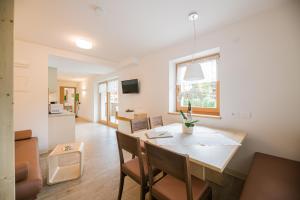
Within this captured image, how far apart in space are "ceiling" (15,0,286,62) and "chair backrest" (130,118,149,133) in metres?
1.65

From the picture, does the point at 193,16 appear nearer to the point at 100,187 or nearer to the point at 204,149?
the point at 204,149

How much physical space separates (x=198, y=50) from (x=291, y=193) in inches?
91.8

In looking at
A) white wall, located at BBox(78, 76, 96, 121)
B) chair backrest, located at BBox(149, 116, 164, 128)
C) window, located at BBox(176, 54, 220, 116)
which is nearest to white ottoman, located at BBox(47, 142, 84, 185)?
chair backrest, located at BBox(149, 116, 164, 128)

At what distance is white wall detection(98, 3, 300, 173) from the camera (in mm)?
1648

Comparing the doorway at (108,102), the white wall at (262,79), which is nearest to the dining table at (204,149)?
the white wall at (262,79)

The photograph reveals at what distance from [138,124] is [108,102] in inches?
170

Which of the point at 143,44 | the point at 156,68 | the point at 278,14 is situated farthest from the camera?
the point at 156,68

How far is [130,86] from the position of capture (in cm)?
404

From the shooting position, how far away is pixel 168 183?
1.21 meters

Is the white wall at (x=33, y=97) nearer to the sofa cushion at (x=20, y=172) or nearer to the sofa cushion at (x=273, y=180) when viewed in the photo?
the sofa cushion at (x=20, y=172)

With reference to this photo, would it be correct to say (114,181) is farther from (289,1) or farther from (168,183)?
(289,1)

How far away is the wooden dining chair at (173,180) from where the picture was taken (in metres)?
0.90

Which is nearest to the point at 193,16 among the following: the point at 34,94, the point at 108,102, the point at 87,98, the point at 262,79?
the point at 262,79

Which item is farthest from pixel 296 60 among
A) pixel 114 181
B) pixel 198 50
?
pixel 114 181
